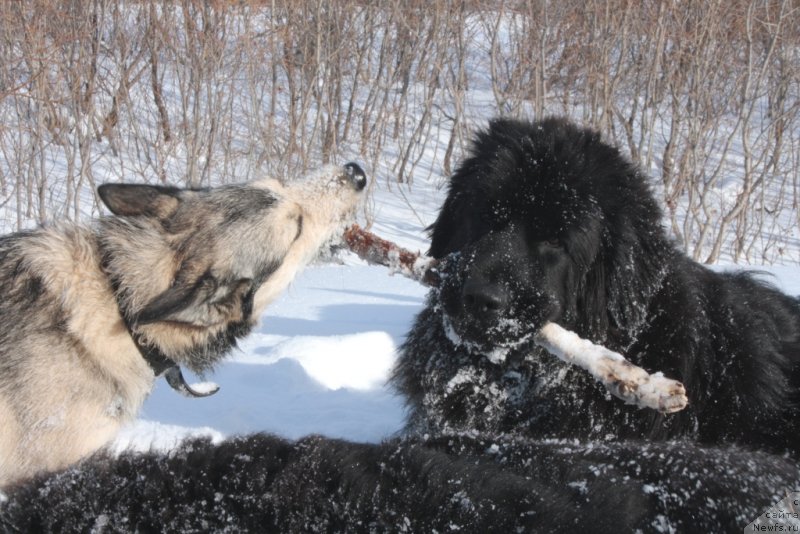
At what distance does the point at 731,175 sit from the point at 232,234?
16.8m

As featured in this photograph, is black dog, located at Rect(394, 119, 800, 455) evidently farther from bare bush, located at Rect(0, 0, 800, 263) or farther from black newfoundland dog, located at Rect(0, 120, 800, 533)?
bare bush, located at Rect(0, 0, 800, 263)

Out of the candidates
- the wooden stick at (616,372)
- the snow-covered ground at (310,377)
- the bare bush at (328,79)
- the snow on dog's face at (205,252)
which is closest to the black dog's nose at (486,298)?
the wooden stick at (616,372)

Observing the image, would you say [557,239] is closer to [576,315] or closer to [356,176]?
[576,315]

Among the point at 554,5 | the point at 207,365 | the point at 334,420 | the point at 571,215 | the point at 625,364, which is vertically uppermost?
the point at 554,5

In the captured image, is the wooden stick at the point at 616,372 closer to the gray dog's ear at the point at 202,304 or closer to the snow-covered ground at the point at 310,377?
the gray dog's ear at the point at 202,304

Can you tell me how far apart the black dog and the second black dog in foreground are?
143 cm

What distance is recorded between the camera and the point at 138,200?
13.2 feet

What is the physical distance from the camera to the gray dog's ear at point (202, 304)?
3426 mm

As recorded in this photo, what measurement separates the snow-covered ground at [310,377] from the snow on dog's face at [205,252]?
46cm

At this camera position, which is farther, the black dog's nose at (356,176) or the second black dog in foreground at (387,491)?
the black dog's nose at (356,176)

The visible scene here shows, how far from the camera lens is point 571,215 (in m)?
3.74

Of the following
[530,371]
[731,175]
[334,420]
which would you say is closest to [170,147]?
[334,420]

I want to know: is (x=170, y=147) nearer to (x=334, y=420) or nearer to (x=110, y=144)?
(x=110, y=144)

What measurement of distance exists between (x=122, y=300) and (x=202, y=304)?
0.40 metres
